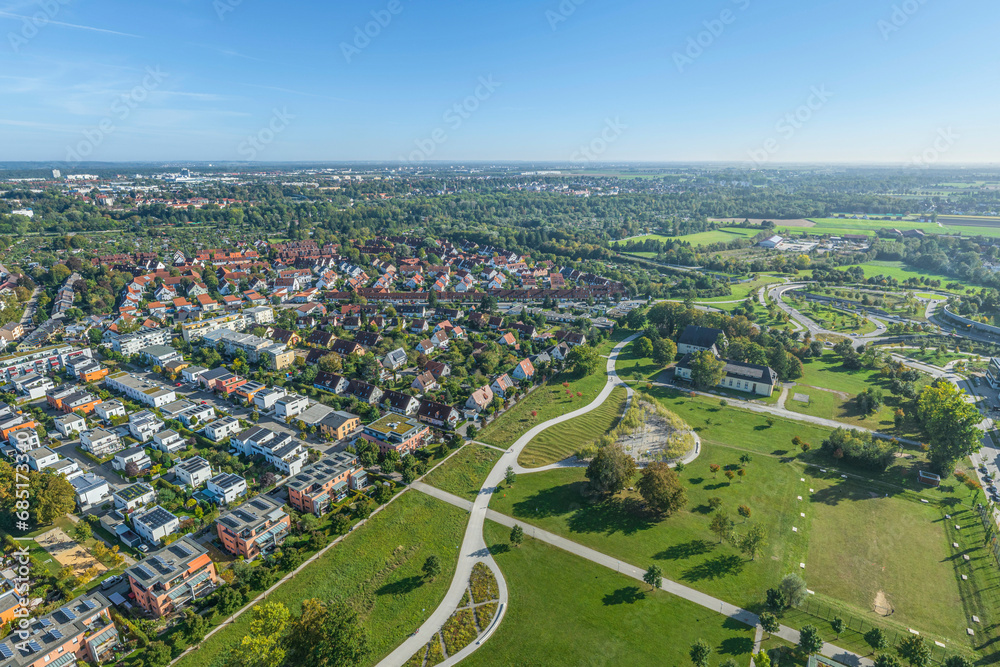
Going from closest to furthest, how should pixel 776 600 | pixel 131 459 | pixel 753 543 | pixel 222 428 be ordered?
pixel 776 600 < pixel 753 543 < pixel 131 459 < pixel 222 428

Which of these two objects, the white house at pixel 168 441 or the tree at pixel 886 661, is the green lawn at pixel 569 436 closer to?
the tree at pixel 886 661

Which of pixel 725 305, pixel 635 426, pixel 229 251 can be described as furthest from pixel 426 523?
pixel 229 251

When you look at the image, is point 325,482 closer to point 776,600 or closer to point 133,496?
point 133,496

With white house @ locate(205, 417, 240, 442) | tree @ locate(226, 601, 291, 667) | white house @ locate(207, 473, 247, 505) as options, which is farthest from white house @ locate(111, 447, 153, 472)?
tree @ locate(226, 601, 291, 667)

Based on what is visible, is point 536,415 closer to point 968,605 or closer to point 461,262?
point 968,605

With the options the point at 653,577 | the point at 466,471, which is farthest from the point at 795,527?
the point at 466,471

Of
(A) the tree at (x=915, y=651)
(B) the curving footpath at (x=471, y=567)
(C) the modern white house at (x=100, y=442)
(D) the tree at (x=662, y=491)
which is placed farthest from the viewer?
(C) the modern white house at (x=100, y=442)

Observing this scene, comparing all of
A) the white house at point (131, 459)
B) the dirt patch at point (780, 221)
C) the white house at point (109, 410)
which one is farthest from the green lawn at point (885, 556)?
the dirt patch at point (780, 221)
